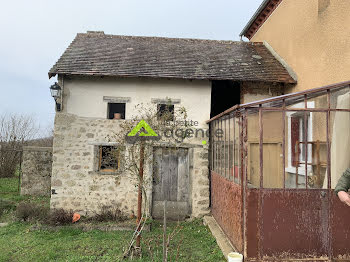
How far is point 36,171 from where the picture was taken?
448 inches

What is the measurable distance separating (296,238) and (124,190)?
4.98 meters

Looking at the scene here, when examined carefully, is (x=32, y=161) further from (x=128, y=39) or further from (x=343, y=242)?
(x=343, y=242)

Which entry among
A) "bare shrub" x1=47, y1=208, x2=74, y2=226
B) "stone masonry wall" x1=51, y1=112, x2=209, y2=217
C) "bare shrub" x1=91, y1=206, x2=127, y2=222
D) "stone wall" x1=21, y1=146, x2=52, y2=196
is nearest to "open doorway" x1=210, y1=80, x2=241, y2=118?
"stone masonry wall" x1=51, y1=112, x2=209, y2=217

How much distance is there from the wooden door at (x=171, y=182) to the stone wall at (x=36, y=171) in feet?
18.2

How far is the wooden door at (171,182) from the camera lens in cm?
828

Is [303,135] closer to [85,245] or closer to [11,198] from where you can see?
[85,245]

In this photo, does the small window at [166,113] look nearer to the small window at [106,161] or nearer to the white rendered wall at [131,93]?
the white rendered wall at [131,93]

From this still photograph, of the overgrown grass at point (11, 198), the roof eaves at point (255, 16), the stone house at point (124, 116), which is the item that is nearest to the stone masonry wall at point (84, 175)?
the stone house at point (124, 116)

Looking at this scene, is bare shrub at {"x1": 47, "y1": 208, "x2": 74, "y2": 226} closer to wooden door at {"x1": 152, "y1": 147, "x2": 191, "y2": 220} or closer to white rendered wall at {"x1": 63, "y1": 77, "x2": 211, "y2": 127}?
wooden door at {"x1": 152, "y1": 147, "x2": 191, "y2": 220}

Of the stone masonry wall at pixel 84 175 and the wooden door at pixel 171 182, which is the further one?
the wooden door at pixel 171 182

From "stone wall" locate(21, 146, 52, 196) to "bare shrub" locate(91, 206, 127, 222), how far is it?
453 cm

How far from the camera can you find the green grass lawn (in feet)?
17.8

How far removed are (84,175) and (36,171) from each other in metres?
4.53

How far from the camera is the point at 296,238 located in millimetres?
4594
